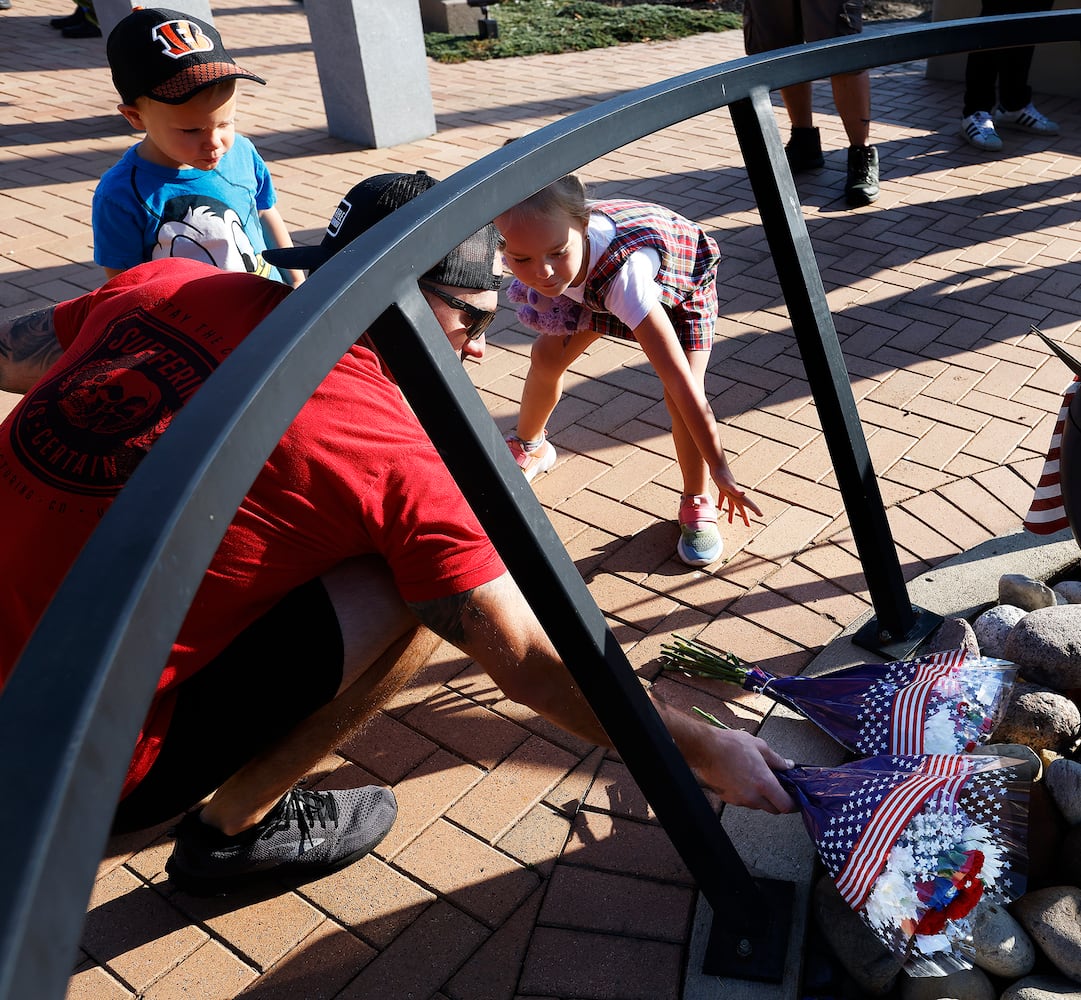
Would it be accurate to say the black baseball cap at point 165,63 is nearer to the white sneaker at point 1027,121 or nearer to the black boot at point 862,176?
the black boot at point 862,176

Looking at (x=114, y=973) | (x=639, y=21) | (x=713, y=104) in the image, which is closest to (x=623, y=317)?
(x=713, y=104)

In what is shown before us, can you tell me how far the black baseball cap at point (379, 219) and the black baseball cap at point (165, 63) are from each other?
0.87 metres

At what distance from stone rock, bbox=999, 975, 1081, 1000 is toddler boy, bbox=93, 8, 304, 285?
7.21 feet

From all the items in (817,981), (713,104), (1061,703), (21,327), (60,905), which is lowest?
(817,981)

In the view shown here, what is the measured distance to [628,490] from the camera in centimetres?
328

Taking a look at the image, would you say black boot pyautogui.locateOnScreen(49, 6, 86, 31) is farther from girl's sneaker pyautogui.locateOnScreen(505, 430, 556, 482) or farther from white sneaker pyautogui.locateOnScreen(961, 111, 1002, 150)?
girl's sneaker pyautogui.locateOnScreen(505, 430, 556, 482)

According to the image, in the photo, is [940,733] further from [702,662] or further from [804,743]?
[702,662]

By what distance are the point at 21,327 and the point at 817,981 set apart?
202 cm

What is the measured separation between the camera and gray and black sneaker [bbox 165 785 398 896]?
1.99m

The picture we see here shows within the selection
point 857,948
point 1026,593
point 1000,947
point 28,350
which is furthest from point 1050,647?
point 28,350

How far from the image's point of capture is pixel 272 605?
5.86 feet

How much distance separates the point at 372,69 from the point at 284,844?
17.4 feet

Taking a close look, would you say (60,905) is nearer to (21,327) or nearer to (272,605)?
(272,605)

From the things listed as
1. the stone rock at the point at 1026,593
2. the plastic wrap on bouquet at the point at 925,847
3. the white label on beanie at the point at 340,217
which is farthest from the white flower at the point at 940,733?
the white label on beanie at the point at 340,217
